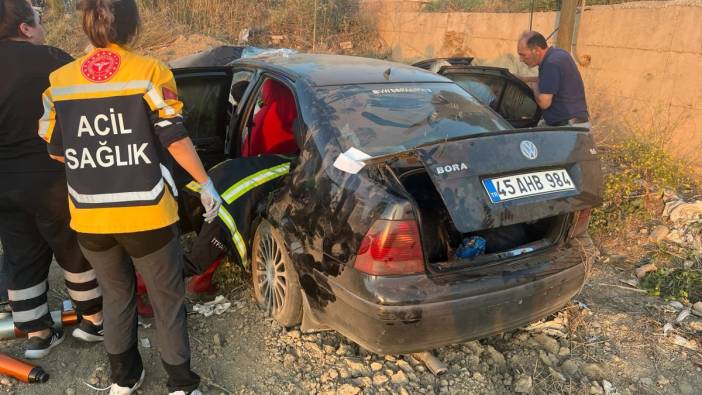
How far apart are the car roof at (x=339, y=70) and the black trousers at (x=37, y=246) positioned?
150cm

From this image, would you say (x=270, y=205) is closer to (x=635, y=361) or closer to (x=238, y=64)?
(x=238, y=64)

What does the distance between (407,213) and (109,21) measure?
4.64 feet

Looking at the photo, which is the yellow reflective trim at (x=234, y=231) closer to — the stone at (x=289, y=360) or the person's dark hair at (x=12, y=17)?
the stone at (x=289, y=360)

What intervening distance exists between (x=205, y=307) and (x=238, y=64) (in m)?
1.87

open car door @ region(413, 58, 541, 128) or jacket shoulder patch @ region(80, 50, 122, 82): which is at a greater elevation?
jacket shoulder patch @ region(80, 50, 122, 82)

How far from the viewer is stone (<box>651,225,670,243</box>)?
171 inches

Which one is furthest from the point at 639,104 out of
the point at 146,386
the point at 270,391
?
the point at 146,386

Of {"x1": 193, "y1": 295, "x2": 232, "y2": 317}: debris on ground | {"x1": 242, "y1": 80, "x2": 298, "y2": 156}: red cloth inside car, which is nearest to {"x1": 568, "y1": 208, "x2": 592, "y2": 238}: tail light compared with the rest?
{"x1": 242, "y1": 80, "x2": 298, "y2": 156}: red cloth inside car

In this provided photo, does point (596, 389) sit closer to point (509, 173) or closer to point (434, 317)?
point (434, 317)

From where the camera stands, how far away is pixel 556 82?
474 centimetres

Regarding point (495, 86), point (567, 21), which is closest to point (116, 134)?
point (495, 86)

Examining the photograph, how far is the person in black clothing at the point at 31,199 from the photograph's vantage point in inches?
98.7

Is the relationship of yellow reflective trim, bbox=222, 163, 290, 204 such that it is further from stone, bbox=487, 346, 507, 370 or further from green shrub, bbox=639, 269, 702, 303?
green shrub, bbox=639, 269, 702, 303

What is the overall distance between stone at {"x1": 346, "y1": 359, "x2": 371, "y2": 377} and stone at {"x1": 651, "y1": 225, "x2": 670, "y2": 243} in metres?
3.09
